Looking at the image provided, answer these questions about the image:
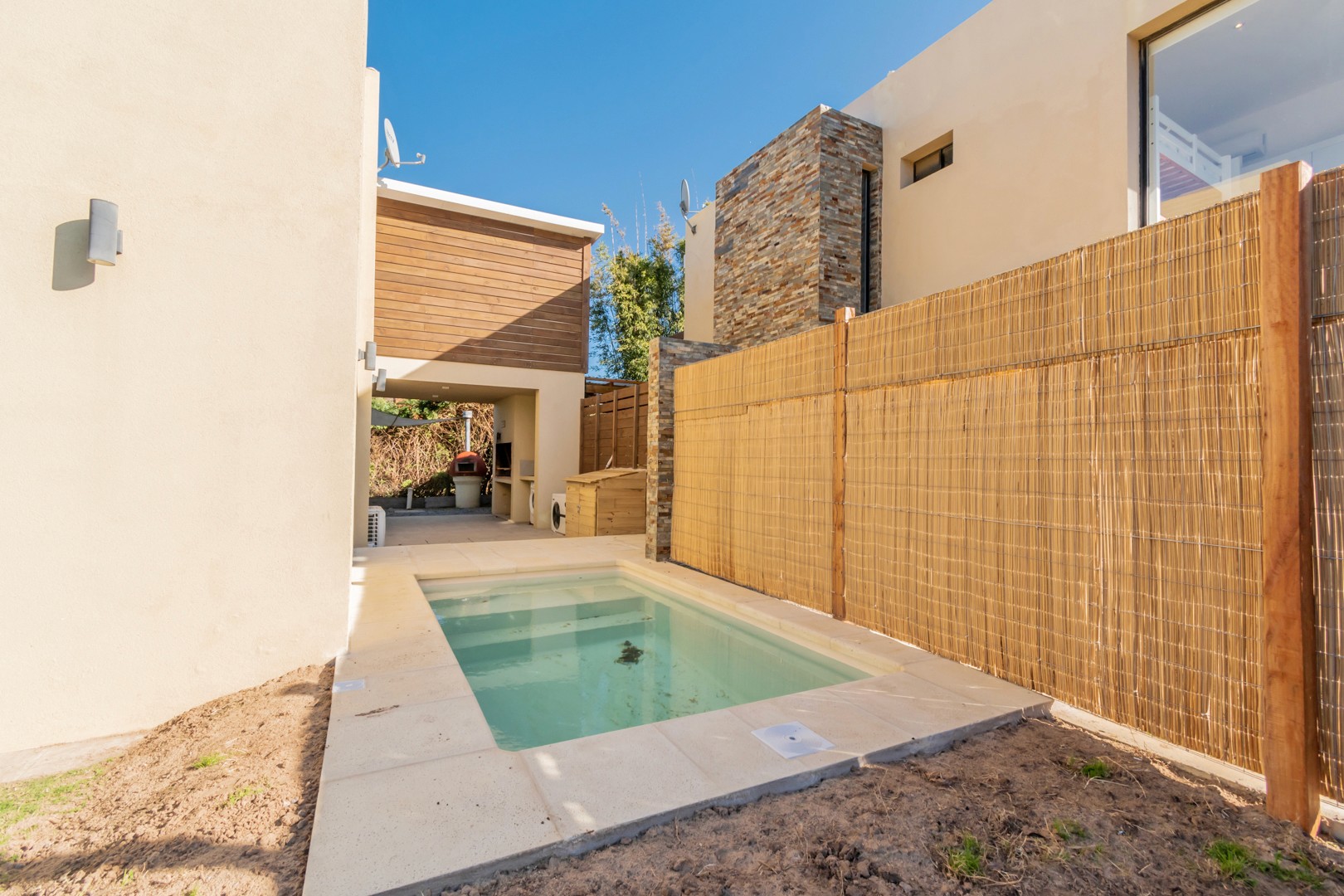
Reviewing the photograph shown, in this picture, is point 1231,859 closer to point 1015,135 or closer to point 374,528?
point 1015,135

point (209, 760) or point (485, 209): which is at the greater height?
point (485, 209)

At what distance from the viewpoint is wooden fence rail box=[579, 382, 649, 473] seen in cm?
1045

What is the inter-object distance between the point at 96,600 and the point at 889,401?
5035 millimetres

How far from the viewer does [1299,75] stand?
6.22m

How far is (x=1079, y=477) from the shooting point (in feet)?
10.3

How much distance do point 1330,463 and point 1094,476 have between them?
0.89 meters

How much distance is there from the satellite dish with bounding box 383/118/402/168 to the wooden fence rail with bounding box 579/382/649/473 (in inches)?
198

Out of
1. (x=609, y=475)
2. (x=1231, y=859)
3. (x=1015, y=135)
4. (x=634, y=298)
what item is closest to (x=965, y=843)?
(x=1231, y=859)

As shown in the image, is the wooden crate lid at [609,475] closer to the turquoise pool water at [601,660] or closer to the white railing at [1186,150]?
the turquoise pool water at [601,660]

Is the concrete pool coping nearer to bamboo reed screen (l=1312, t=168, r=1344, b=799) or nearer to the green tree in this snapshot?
bamboo reed screen (l=1312, t=168, r=1344, b=799)

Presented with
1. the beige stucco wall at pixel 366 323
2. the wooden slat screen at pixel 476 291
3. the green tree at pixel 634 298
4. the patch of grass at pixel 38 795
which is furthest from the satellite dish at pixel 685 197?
the patch of grass at pixel 38 795

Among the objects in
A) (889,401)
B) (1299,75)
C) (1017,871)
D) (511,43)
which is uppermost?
(511,43)

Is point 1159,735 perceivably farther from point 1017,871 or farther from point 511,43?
point 511,43

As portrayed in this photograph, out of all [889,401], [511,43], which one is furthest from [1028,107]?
[511,43]
